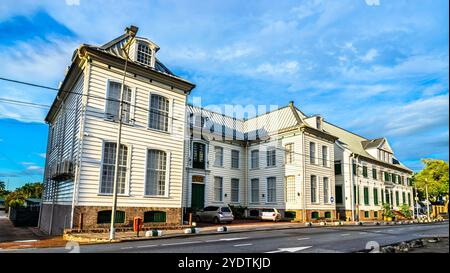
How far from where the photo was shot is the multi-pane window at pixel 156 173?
818 inches

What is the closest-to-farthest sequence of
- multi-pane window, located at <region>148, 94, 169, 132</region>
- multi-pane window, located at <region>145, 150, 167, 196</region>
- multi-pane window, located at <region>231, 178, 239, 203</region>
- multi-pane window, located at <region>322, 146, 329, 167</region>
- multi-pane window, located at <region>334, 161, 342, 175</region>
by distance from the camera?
multi-pane window, located at <region>145, 150, 167, 196</region>
multi-pane window, located at <region>148, 94, 169, 132</region>
multi-pane window, located at <region>322, 146, 329, 167</region>
multi-pane window, located at <region>231, 178, 239, 203</region>
multi-pane window, located at <region>334, 161, 342, 175</region>

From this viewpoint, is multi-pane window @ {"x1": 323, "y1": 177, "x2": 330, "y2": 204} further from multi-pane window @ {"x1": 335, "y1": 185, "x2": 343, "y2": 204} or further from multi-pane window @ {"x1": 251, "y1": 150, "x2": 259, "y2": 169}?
multi-pane window @ {"x1": 251, "y1": 150, "x2": 259, "y2": 169}

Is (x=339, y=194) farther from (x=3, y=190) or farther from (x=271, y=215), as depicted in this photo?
(x=3, y=190)

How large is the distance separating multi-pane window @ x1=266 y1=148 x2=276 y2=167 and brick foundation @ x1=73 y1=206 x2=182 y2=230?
1642cm

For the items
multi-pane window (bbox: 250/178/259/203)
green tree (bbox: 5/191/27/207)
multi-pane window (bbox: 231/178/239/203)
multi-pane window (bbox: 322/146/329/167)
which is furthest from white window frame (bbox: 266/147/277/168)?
green tree (bbox: 5/191/27/207)

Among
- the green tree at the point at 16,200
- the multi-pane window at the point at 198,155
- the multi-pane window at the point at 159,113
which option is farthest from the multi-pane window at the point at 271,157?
the green tree at the point at 16,200

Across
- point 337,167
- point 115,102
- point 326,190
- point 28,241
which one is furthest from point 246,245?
point 337,167

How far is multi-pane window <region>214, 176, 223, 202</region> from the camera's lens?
112 feet

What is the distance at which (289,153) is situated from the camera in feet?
113

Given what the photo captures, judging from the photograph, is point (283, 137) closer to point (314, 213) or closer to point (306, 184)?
point (306, 184)

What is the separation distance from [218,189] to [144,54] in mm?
17761

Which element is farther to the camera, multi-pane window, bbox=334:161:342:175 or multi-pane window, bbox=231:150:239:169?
multi-pane window, bbox=334:161:342:175

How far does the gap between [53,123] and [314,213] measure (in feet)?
90.6
